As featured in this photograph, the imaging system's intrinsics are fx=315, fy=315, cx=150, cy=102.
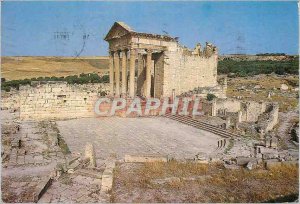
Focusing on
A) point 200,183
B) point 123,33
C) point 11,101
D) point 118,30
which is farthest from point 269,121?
point 11,101

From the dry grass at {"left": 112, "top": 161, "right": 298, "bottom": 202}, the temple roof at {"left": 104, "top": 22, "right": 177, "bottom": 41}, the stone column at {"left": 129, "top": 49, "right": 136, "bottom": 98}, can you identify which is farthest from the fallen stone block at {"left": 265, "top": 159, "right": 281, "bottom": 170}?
the temple roof at {"left": 104, "top": 22, "right": 177, "bottom": 41}

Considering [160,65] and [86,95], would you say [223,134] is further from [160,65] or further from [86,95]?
[160,65]

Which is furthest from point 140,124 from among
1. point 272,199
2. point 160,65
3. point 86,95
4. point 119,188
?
point 272,199

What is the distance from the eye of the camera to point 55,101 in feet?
71.1

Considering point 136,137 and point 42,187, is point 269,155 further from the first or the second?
point 42,187

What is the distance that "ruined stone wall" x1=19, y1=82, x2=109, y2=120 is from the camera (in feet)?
68.5

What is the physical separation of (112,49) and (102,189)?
22.8m

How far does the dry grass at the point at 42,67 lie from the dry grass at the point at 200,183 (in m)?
48.5

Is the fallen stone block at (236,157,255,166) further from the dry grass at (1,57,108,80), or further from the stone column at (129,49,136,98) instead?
the dry grass at (1,57,108,80)

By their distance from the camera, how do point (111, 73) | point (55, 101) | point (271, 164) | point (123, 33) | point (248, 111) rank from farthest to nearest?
point (111, 73), point (123, 33), point (248, 111), point (55, 101), point (271, 164)

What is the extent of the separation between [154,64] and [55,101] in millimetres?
11757

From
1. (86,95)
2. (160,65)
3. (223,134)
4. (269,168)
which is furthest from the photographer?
(160,65)

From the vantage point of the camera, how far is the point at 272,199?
8875mm

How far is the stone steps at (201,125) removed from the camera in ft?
57.8
